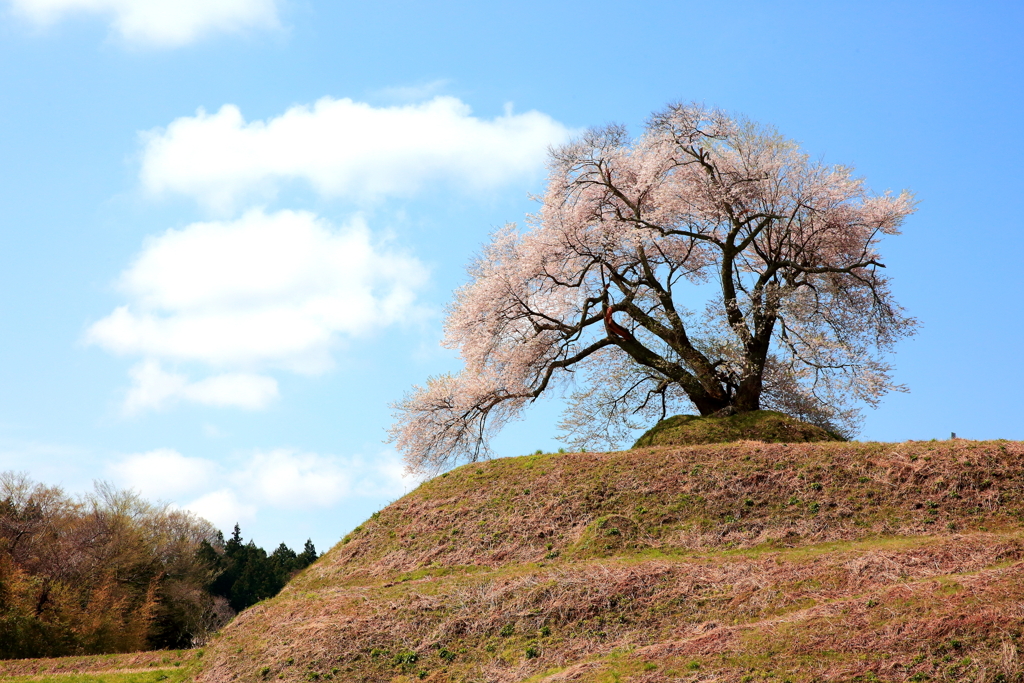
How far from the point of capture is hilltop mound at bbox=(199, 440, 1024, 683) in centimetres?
1224

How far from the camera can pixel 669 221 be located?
26703 millimetres

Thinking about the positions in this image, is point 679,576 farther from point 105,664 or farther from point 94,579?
point 94,579

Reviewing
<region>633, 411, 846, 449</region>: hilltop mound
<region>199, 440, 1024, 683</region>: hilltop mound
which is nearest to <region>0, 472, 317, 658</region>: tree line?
<region>199, 440, 1024, 683</region>: hilltop mound

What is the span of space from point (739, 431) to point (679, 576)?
8.53 meters

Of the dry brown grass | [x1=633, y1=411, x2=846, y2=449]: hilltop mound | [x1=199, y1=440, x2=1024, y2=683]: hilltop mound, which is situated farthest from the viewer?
[x1=633, y1=411, x2=846, y2=449]: hilltop mound

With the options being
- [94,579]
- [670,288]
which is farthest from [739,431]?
[94,579]

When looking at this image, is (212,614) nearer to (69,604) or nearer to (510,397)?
(69,604)

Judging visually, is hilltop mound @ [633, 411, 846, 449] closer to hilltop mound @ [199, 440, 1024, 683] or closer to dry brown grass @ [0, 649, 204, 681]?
hilltop mound @ [199, 440, 1024, 683]

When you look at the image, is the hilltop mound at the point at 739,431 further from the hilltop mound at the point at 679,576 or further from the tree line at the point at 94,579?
the tree line at the point at 94,579

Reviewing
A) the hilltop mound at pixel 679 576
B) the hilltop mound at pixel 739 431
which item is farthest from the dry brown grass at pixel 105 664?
the hilltop mound at pixel 739 431

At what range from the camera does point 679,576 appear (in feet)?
51.8

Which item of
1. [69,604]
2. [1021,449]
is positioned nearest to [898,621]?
[1021,449]

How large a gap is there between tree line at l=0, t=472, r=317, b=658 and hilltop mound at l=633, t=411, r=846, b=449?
49.1 feet

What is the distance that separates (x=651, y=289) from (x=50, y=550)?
80.9ft
